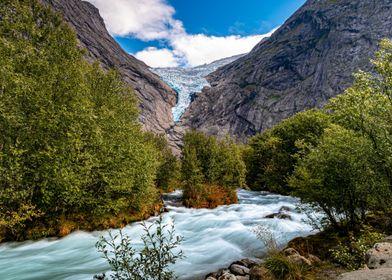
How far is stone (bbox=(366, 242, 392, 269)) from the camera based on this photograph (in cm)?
847

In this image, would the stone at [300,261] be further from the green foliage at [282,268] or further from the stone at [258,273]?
the stone at [258,273]

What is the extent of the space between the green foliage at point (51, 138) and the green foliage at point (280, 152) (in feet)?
127

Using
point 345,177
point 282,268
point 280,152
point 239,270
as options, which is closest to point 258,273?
point 282,268

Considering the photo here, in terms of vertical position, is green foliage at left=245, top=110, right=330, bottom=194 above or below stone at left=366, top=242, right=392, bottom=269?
above

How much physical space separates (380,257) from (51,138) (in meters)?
19.9

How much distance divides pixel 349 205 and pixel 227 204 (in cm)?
2726

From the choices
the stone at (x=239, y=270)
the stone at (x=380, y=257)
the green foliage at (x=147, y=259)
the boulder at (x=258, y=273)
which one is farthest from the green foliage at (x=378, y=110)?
the green foliage at (x=147, y=259)

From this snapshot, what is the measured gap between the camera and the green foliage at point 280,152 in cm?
5982

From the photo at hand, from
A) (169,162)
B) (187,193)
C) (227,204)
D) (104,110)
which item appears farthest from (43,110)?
(169,162)

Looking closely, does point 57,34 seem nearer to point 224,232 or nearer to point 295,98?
point 224,232

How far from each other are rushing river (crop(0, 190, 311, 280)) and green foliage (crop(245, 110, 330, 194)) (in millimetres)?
32706

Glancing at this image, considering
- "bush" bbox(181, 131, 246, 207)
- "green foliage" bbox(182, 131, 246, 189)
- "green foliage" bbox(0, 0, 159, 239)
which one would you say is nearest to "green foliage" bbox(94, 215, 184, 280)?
"green foliage" bbox(0, 0, 159, 239)

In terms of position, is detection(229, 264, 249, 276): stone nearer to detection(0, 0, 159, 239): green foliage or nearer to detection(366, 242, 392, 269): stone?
detection(366, 242, 392, 269): stone

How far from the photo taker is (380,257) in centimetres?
879
